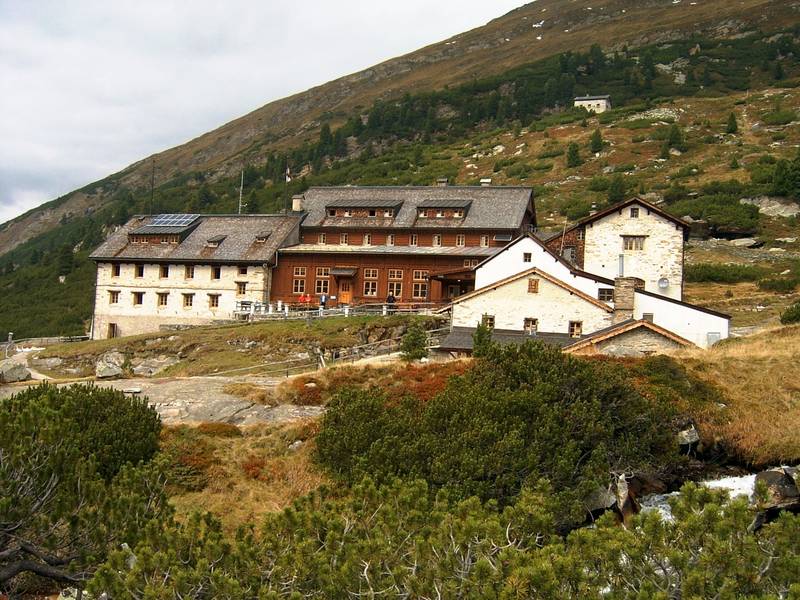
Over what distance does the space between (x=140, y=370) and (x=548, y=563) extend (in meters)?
38.9

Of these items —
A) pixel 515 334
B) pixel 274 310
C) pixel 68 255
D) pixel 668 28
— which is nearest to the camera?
pixel 515 334

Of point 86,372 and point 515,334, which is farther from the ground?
point 515,334

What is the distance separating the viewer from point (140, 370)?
43625mm

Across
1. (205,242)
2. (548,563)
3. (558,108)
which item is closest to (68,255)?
(205,242)

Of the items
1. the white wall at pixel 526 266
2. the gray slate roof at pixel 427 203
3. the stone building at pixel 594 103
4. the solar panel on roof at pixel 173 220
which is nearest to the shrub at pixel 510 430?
the white wall at pixel 526 266

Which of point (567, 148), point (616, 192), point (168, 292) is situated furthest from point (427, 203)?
point (567, 148)

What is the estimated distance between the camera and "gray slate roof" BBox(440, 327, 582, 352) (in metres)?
35.2

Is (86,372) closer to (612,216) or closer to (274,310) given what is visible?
(274,310)

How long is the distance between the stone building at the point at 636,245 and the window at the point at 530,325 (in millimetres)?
8409

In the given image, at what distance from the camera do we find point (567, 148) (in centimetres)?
10738

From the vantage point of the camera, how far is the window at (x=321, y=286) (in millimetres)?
54016

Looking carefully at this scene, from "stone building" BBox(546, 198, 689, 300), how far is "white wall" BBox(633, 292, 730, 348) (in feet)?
27.7

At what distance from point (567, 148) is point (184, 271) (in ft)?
230

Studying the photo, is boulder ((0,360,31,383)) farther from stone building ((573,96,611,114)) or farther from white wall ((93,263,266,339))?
stone building ((573,96,611,114))
